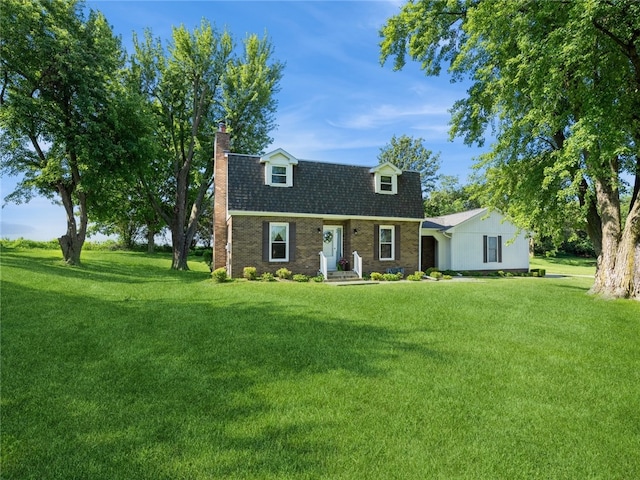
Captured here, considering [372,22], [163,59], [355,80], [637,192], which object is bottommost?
[637,192]

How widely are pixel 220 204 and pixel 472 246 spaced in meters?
15.3

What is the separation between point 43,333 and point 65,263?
44.4 feet

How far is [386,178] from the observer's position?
18.9m

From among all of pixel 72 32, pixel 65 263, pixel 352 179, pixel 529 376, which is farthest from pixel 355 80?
pixel 65 263

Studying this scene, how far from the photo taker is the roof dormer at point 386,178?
728 inches

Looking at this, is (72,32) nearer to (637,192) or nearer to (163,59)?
(163,59)

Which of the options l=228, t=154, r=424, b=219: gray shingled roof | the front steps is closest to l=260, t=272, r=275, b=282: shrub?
the front steps

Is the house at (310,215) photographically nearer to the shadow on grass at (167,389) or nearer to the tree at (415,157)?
the shadow on grass at (167,389)

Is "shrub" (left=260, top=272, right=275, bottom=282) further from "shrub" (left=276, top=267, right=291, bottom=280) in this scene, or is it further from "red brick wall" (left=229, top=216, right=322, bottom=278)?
"red brick wall" (left=229, top=216, right=322, bottom=278)

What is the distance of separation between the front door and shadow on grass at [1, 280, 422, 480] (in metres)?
9.86

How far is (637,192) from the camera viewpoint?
476 inches

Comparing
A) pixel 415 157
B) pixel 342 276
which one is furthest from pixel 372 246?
pixel 415 157

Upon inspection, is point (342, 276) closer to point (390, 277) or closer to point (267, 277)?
point (390, 277)

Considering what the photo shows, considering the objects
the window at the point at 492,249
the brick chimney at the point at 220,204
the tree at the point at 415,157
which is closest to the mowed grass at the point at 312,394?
the brick chimney at the point at 220,204
